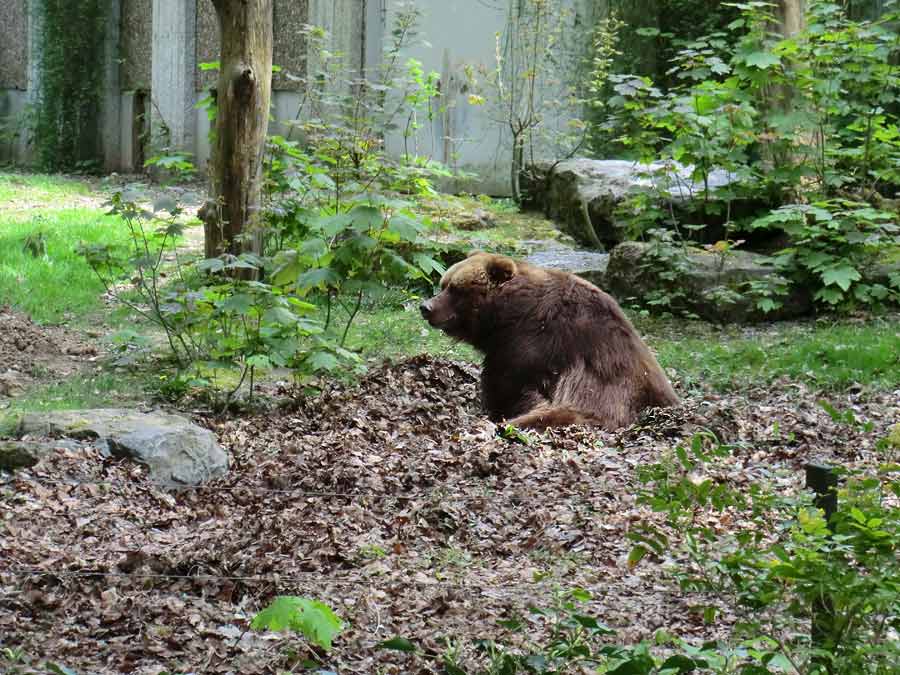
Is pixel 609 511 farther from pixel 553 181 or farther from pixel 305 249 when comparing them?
pixel 553 181

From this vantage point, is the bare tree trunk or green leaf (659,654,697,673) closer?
green leaf (659,654,697,673)

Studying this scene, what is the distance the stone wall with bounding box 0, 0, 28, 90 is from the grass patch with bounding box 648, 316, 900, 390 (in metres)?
17.1

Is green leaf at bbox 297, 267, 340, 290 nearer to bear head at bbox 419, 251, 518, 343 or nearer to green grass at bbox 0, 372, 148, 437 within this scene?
bear head at bbox 419, 251, 518, 343

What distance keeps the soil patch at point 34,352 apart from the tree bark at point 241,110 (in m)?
1.53

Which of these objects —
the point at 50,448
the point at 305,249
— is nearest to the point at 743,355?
the point at 305,249

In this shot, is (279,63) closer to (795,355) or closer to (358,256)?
(358,256)

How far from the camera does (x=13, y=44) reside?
22375 millimetres

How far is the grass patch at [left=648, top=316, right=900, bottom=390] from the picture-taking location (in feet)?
27.4

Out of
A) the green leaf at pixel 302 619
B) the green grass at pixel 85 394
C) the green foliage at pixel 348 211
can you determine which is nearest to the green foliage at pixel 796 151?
the green foliage at pixel 348 211

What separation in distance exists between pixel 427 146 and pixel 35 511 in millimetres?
12696

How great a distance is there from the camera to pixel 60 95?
21797 mm

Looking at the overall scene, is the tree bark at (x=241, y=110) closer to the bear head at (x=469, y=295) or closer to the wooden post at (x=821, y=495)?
the bear head at (x=469, y=295)

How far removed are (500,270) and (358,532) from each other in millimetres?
2787

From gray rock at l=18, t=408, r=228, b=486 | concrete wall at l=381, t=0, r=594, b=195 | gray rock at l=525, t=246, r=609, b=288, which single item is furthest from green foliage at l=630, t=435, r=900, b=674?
concrete wall at l=381, t=0, r=594, b=195
